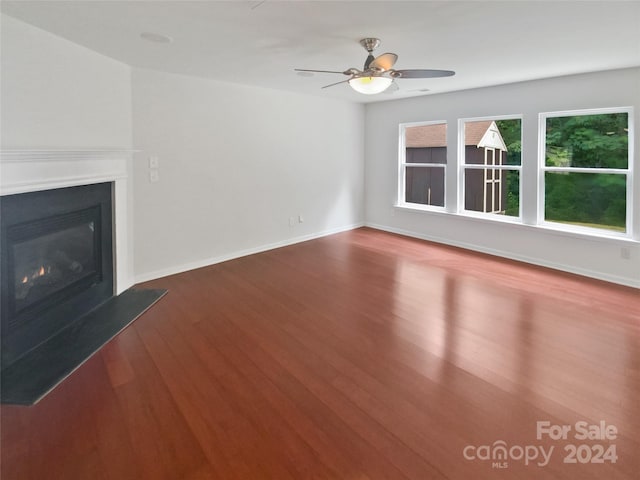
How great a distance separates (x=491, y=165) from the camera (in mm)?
5355

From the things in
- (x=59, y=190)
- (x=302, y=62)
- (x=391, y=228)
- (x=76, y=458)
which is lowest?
(x=76, y=458)

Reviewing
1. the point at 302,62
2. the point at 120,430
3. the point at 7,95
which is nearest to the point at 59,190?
the point at 7,95

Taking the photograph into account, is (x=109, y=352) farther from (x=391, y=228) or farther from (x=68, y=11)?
(x=391, y=228)

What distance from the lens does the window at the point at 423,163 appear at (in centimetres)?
608

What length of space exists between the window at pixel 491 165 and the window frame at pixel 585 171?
30 centimetres

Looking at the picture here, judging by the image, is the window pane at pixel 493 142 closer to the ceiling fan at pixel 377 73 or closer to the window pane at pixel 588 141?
the window pane at pixel 588 141

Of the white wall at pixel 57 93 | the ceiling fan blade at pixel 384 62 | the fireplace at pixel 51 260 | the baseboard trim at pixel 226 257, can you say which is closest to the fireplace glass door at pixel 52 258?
the fireplace at pixel 51 260

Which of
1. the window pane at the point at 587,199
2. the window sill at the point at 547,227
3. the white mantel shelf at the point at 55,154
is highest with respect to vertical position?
the white mantel shelf at the point at 55,154

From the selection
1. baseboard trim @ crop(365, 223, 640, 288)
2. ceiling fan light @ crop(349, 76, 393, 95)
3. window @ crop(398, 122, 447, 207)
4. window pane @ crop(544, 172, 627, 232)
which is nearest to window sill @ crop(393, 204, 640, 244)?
window pane @ crop(544, 172, 627, 232)

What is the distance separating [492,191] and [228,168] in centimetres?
400

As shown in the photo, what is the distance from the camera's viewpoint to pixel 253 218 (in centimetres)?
531

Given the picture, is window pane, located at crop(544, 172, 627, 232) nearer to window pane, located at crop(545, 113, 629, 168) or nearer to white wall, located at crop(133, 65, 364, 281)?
window pane, located at crop(545, 113, 629, 168)

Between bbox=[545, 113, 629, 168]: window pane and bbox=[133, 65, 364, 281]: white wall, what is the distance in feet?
11.1

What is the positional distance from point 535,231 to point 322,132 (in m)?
3.68
